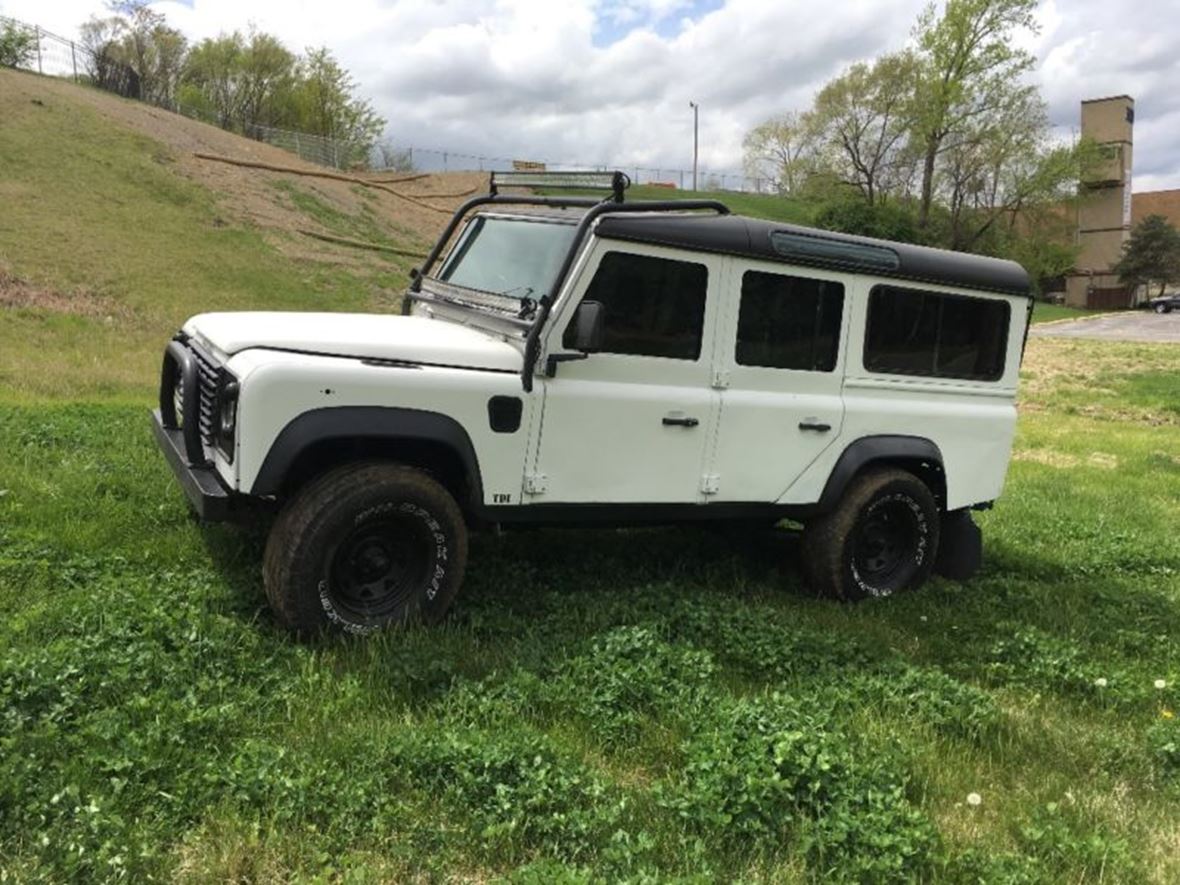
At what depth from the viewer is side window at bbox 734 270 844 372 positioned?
5207 millimetres

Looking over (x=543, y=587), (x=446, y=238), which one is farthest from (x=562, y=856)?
(x=446, y=238)

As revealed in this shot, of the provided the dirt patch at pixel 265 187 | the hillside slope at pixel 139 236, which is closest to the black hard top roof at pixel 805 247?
the hillside slope at pixel 139 236

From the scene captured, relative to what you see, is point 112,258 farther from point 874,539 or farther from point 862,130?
point 862,130

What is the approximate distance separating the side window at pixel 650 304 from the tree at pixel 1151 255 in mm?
Answer: 73466

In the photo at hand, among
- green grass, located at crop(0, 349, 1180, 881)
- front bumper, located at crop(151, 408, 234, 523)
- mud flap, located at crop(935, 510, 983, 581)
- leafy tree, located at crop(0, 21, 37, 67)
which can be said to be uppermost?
leafy tree, located at crop(0, 21, 37, 67)

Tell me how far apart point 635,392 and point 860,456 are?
5.35ft

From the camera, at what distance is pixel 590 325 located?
4.39 meters

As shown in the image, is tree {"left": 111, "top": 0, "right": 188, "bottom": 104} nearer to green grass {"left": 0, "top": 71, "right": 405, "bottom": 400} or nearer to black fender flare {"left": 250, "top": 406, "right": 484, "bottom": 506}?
green grass {"left": 0, "top": 71, "right": 405, "bottom": 400}

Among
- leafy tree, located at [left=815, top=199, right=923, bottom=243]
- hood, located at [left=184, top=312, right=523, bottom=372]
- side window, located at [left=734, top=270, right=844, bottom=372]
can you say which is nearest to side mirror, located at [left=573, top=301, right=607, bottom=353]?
hood, located at [left=184, top=312, right=523, bottom=372]

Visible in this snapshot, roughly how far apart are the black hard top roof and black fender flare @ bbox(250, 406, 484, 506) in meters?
1.25

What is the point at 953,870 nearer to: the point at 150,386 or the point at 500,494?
the point at 500,494

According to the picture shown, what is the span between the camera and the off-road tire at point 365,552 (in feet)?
13.6

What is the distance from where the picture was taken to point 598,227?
15.3 feet

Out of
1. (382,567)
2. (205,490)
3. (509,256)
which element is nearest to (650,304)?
(509,256)
